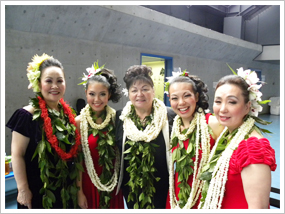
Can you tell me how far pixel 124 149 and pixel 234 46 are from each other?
957 cm

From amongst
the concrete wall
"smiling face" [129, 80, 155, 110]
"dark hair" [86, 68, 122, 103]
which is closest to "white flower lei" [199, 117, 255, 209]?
"smiling face" [129, 80, 155, 110]

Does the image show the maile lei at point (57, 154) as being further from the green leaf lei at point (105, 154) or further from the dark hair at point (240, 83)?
the dark hair at point (240, 83)

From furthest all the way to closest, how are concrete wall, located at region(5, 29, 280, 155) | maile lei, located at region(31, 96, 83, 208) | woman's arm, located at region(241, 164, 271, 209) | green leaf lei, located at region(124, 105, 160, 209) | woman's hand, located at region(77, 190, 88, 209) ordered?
concrete wall, located at region(5, 29, 280, 155), woman's hand, located at region(77, 190, 88, 209), green leaf lei, located at region(124, 105, 160, 209), maile lei, located at region(31, 96, 83, 208), woman's arm, located at region(241, 164, 271, 209)

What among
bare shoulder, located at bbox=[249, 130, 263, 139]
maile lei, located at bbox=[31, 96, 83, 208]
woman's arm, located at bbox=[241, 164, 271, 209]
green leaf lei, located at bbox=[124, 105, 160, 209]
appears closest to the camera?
woman's arm, located at bbox=[241, 164, 271, 209]

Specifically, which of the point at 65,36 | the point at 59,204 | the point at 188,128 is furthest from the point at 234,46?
the point at 59,204

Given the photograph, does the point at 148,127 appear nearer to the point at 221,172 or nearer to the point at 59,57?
the point at 221,172

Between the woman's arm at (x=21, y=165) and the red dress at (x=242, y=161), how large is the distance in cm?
156

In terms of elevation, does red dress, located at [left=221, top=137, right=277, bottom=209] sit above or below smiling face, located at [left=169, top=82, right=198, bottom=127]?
below

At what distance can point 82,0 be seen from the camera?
5.97ft

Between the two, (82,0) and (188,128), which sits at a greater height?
(82,0)

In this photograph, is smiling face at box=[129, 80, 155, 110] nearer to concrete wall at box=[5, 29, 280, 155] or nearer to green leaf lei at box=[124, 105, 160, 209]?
green leaf lei at box=[124, 105, 160, 209]

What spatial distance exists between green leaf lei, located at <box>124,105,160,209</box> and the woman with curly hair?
188 mm

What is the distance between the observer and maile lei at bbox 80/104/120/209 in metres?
2.21

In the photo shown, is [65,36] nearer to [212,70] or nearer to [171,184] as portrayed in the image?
[171,184]
